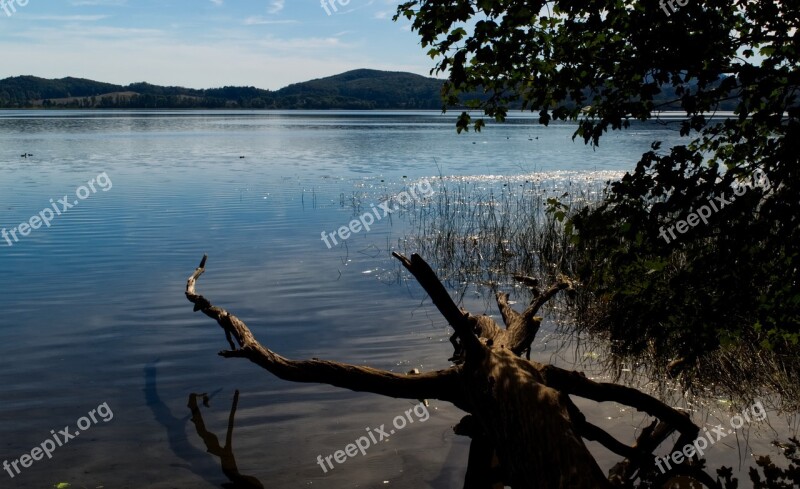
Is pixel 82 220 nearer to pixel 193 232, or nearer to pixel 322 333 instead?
pixel 193 232

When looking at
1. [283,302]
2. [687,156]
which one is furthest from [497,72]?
[283,302]

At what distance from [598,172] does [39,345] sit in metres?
33.1

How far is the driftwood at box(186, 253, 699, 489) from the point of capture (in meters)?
4.22

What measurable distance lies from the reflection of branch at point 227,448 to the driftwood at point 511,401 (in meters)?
1.69

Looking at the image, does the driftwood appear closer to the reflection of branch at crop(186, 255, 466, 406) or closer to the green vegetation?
the reflection of branch at crop(186, 255, 466, 406)

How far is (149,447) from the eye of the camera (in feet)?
25.4

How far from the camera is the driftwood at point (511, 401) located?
4.22 m

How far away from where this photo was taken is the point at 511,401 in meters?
4.63

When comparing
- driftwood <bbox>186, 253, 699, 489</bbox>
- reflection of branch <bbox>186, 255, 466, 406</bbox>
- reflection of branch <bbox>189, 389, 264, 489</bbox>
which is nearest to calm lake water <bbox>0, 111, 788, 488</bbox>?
reflection of branch <bbox>189, 389, 264, 489</bbox>

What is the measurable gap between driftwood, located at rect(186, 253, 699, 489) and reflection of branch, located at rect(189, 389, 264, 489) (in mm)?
1687

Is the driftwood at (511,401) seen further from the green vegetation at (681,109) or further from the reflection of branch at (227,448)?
the reflection of branch at (227,448)

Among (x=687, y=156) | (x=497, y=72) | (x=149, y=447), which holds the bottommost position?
(x=149, y=447)

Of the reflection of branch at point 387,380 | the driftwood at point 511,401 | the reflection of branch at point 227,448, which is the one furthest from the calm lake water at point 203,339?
the reflection of branch at point 387,380

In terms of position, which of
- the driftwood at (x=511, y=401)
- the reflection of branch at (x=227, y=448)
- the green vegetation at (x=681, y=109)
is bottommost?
the reflection of branch at (x=227, y=448)
